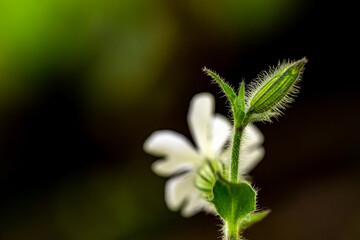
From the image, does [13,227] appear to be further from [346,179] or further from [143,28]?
[346,179]

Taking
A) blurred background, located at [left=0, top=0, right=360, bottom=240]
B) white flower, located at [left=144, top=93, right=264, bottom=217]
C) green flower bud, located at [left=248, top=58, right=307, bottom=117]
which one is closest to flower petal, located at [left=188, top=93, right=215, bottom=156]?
white flower, located at [left=144, top=93, right=264, bottom=217]

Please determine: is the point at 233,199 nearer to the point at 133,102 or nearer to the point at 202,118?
the point at 202,118

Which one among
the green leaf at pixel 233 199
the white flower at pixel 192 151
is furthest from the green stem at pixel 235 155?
the white flower at pixel 192 151

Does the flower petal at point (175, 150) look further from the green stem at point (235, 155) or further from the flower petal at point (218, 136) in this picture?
the green stem at point (235, 155)

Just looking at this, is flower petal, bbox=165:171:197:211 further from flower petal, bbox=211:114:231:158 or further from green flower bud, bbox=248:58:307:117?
green flower bud, bbox=248:58:307:117

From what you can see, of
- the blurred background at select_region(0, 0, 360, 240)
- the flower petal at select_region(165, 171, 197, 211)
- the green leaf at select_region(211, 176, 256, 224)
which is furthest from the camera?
the blurred background at select_region(0, 0, 360, 240)

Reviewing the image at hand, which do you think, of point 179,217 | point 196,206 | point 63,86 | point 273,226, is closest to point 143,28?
point 63,86

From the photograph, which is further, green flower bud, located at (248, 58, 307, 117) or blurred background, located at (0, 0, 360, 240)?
blurred background, located at (0, 0, 360, 240)
